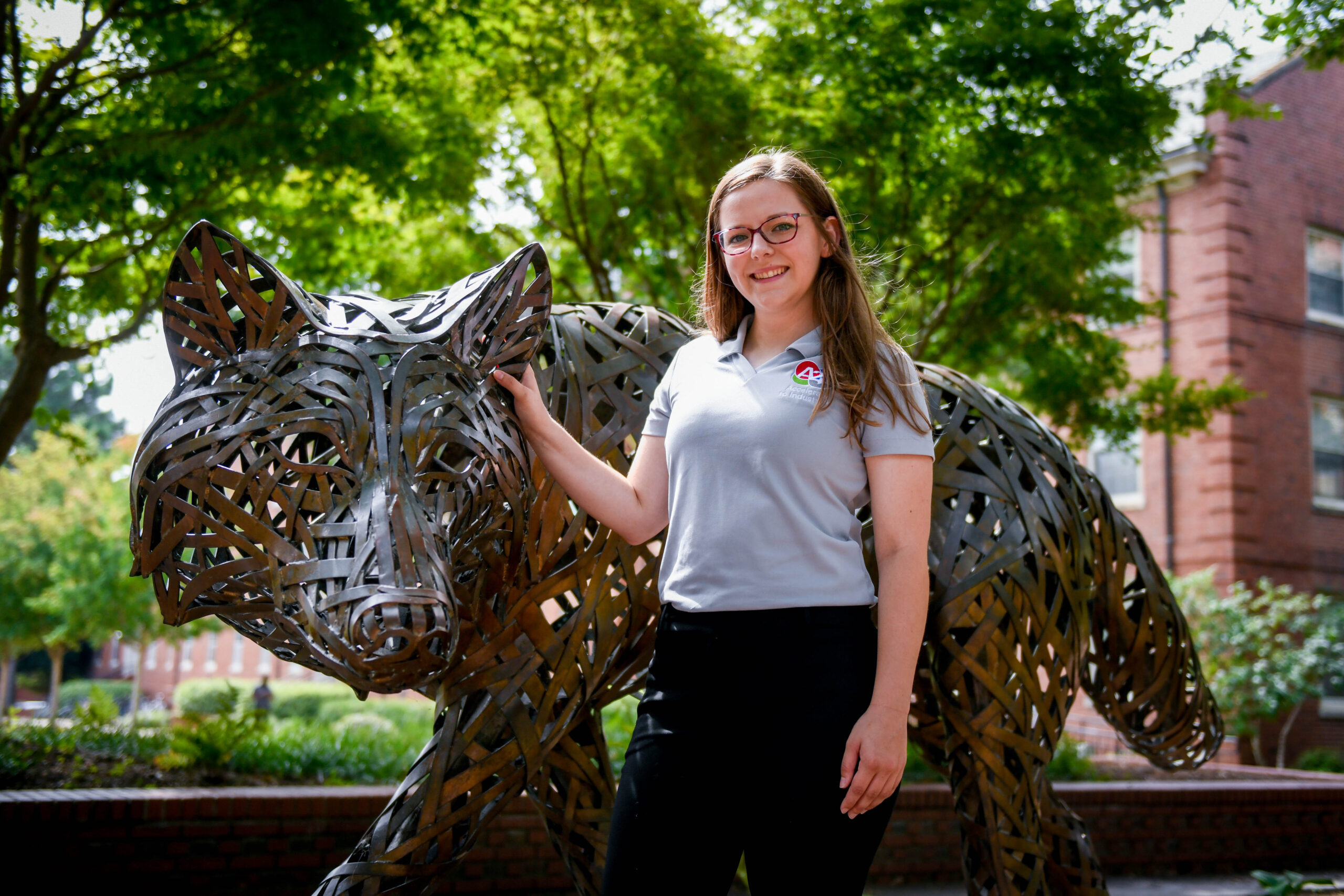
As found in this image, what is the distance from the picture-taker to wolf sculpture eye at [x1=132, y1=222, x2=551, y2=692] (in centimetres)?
200

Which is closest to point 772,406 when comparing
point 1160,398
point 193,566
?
→ point 193,566

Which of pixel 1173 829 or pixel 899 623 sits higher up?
pixel 899 623

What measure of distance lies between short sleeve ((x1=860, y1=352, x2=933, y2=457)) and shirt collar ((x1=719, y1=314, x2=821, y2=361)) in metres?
0.19

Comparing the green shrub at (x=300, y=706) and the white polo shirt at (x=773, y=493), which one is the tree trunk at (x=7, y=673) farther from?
the white polo shirt at (x=773, y=493)

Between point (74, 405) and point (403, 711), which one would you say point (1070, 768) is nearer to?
point (403, 711)

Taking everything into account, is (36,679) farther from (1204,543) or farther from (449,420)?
(449,420)

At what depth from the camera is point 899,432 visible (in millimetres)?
2232

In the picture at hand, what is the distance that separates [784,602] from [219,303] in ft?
4.27

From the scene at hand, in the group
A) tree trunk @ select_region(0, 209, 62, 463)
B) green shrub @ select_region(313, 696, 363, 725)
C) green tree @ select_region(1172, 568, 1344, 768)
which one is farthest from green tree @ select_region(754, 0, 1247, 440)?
green shrub @ select_region(313, 696, 363, 725)

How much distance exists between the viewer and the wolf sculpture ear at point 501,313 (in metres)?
2.34

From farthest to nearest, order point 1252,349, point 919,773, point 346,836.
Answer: point 1252,349 → point 919,773 → point 346,836

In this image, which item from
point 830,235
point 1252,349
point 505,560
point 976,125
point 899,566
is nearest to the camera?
point 899,566

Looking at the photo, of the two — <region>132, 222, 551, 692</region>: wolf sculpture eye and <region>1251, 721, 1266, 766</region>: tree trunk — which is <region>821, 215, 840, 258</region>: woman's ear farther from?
<region>1251, 721, 1266, 766</region>: tree trunk

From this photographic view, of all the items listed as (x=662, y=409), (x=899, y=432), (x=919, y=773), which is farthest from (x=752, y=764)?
(x=919, y=773)
